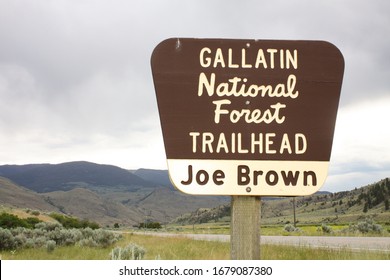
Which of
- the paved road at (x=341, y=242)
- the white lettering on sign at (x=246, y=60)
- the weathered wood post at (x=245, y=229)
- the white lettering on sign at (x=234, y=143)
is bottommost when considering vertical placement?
the paved road at (x=341, y=242)

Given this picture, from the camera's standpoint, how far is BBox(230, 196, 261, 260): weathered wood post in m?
3.66

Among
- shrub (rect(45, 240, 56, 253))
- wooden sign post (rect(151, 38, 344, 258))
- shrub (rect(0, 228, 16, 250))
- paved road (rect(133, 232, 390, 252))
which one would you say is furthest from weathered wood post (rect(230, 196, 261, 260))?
shrub (rect(0, 228, 16, 250))

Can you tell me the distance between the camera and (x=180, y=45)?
3799 millimetres

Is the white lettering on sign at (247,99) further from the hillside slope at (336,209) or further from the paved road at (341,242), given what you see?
the hillside slope at (336,209)

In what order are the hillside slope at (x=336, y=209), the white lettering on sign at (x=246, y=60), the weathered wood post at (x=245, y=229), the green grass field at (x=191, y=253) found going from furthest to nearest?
the hillside slope at (x=336, y=209) → the green grass field at (x=191, y=253) → the white lettering on sign at (x=246, y=60) → the weathered wood post at (x=245, y=229)

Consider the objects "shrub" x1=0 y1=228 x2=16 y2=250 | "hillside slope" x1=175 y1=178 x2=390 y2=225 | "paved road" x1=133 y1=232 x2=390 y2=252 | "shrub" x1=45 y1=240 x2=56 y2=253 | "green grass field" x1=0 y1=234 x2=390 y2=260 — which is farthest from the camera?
"hillside slope" x1=175 y1=178 x2=390 y2=225

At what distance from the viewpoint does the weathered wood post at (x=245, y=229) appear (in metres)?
3.66

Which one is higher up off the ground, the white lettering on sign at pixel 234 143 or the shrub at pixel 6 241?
the white lettering on sign at pixel 234 143

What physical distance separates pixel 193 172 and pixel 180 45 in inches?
42.6

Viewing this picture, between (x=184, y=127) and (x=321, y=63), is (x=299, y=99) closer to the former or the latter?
(x=321, y=63)

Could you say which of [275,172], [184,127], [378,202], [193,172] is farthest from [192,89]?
[378,202]

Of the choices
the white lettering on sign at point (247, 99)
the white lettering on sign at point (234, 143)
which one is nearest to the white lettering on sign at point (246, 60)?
the white lettering on sign at point (247, 99)

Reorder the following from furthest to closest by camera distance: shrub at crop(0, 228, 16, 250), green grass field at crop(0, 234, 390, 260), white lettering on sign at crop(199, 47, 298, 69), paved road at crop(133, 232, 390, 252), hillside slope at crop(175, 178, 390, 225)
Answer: hillside slope at crop(175, 178, 390, 225) → shrub at crop(0, 228, 16, 250) → paved road at crop(133, 232, 390, 252) → green grass field at crop(0, 234, 390, 260) → white lettering on sign at crop(199, 47, 298, 69)

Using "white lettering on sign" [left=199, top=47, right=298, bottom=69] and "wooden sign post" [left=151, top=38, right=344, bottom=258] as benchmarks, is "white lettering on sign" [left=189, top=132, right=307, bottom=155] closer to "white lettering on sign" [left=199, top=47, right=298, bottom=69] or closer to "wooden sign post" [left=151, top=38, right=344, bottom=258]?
"wooden sign post" [left=151, top=38, right=344, bottom=258]
